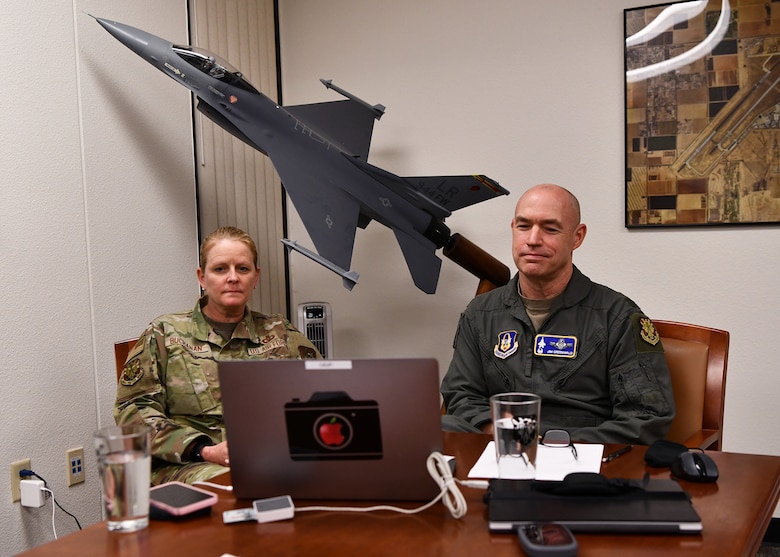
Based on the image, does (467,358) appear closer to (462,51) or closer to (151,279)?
(151,279)

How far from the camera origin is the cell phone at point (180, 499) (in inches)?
42.3

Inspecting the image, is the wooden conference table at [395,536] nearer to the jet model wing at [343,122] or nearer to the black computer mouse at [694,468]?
the black computer mouse at [694,468]

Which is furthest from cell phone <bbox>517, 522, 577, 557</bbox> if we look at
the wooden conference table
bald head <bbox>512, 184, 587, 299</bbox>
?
bald head <bbox>512, 184, 587, 299</bbox>

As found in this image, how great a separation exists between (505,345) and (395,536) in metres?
1.19

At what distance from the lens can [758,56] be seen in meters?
2.77

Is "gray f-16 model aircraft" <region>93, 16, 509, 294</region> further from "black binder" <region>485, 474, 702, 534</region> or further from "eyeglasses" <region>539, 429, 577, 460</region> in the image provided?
"black binder" <region>485, 474, 702, 534</region>

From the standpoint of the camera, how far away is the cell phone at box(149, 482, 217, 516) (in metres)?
1.07

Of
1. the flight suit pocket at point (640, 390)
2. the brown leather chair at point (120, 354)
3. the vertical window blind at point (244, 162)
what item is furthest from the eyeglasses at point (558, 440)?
the vertical window blind at point (244, 162)

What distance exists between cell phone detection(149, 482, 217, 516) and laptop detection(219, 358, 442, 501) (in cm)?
6

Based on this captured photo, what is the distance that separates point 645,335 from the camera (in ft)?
6.60

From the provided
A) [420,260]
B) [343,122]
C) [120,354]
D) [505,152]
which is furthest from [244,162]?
[120,354]

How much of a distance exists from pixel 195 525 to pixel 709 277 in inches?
96.6

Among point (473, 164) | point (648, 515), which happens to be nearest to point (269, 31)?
point (473, 164)

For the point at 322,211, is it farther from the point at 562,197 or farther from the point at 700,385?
the point at 700,385
